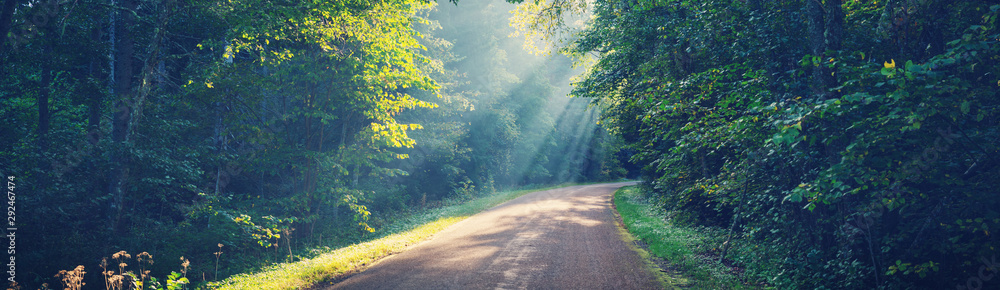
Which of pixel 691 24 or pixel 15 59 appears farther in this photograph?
pixel 15 59

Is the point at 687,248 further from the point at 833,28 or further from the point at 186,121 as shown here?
the point at 186,121

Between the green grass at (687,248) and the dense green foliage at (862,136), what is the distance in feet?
1.37

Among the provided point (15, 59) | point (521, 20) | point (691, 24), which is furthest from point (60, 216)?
point (691, 24)

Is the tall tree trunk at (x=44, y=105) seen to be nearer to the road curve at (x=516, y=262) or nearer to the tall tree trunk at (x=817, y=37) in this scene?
the road curve at (x=516, y=262)

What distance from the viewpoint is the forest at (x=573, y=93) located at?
4598 millimetres

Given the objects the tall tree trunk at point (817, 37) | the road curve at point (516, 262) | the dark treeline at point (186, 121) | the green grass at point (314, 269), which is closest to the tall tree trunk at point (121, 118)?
the dark treeline at point (186, 121)

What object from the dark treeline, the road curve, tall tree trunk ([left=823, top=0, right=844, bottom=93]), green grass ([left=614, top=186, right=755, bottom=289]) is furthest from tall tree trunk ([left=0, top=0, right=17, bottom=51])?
tall tree trunk ([left=823, top=0, right=844, bottom=93])

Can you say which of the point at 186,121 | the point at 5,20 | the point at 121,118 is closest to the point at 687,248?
the point at 5,20

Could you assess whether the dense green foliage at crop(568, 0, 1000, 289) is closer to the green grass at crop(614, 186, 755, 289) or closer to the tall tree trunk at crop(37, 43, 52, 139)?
the green grass at crop(614, 186, 755, 289)

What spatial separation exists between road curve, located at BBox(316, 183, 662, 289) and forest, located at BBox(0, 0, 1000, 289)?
2.10m

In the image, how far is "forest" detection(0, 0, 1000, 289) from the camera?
460 centimetres

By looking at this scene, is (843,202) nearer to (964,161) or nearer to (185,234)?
(964,161)

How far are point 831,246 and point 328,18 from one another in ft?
40.7

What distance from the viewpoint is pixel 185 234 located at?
12.0m
